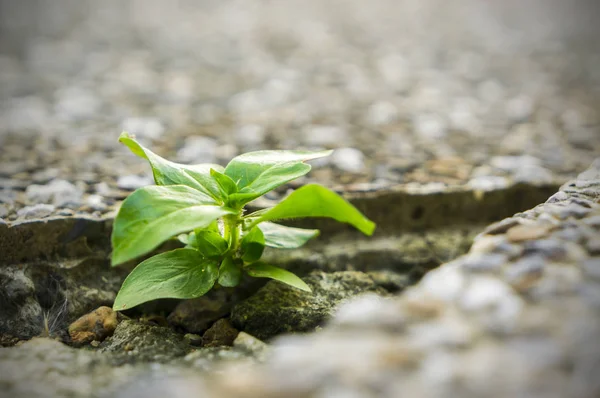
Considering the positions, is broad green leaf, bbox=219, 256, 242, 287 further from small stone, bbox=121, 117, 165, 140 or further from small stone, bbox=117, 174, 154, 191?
small stone, bbox=121, 117, 165, 140

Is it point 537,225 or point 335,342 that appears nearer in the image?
point 335,342

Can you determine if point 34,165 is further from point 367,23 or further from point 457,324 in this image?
point 367,23

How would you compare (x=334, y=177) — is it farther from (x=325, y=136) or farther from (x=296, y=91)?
(x=296, y=91)

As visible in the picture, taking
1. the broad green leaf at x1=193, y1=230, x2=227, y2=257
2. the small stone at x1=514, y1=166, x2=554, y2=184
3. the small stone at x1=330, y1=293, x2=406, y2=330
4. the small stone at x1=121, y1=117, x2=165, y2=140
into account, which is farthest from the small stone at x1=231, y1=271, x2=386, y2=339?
the small stone at x1=121, y1=117, x2=165, y2=140

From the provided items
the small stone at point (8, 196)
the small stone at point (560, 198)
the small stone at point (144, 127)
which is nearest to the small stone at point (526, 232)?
the small stone at point (560, 198)

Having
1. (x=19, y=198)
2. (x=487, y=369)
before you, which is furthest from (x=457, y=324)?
(x=19, y=198)

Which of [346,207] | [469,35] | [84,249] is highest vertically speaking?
[469,35]

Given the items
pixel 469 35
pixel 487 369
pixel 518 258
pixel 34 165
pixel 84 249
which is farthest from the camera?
pixel 469 35
